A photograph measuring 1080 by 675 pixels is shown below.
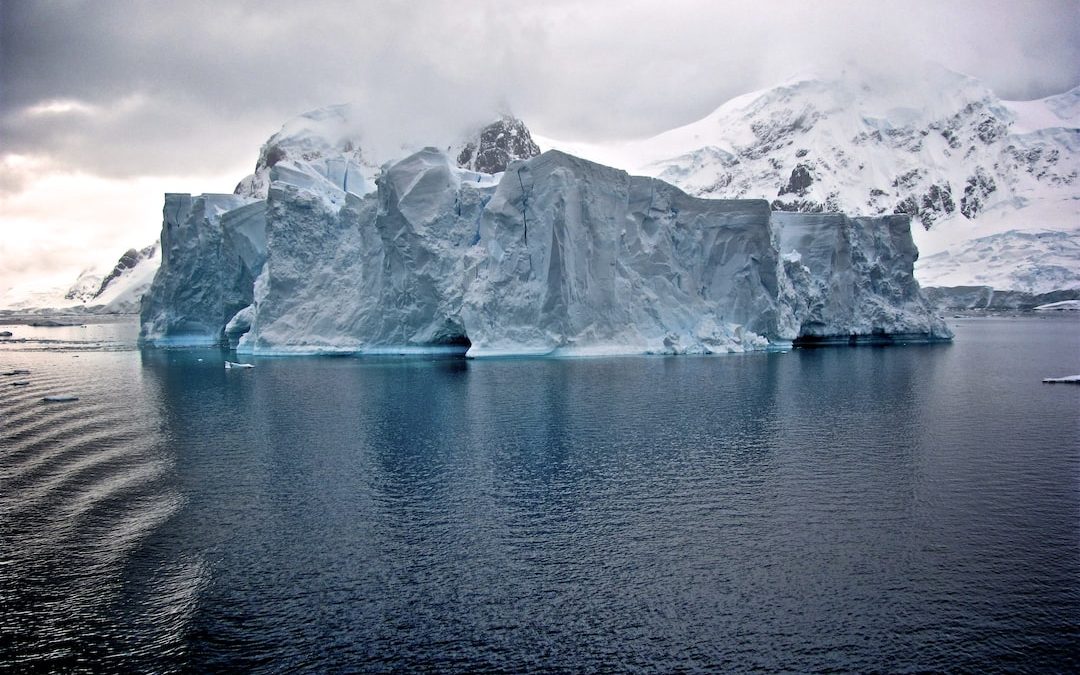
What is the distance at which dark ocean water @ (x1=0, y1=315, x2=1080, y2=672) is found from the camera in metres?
6.91

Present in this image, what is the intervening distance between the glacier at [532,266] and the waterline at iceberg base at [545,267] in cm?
8

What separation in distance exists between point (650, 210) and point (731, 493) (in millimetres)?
25169

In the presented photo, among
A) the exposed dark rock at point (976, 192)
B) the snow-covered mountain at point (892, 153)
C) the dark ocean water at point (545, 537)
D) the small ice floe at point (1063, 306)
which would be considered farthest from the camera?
the exposed dark rock at point (976, 192)

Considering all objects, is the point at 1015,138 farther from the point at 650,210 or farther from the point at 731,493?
the point at 731,493

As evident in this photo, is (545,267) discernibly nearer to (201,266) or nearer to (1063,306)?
(201,266)

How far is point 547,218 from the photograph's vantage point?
31516mm

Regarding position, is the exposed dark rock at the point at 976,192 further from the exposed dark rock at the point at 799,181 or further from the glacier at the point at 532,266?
the glacier at the point at 532,266

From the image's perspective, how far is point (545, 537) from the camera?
9.55m

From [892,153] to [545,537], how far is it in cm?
14202

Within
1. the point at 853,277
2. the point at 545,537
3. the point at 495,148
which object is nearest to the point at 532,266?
the point at 853,277

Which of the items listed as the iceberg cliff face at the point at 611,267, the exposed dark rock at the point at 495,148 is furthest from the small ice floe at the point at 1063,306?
the exposed dark rock at the point at 495,148

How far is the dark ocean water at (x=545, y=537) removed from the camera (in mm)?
6914

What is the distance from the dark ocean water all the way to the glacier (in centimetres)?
1320

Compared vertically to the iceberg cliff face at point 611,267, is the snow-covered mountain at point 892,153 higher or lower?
higher
